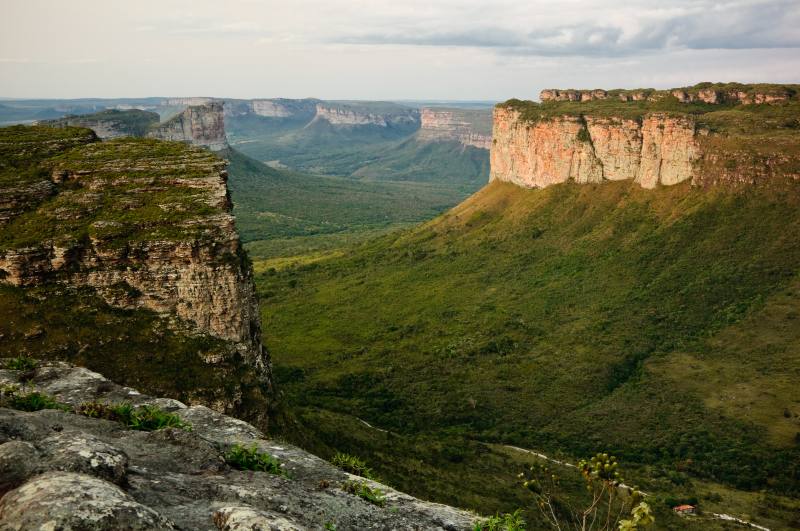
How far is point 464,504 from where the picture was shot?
3142 centimetres

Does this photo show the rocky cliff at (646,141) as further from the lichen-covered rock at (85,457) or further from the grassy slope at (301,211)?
the lichen-covered rock at (85,457)

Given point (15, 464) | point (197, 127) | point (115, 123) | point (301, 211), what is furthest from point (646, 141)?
point (197, 127)

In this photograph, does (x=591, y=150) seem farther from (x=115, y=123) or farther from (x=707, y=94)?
(x=115, y=123)

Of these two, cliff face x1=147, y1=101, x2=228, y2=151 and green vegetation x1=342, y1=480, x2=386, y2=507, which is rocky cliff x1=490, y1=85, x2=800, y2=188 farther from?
cliff face x1=147, y1=101, x2=228, y2=151

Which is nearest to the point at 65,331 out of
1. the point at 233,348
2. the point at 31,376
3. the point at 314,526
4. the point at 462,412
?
the point at 233,348

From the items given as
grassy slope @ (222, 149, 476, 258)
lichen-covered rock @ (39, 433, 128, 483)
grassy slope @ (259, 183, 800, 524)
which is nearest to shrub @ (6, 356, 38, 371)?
lichen-covered rock @ (39, 433, 128, 483)

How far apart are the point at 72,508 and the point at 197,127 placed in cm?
17677

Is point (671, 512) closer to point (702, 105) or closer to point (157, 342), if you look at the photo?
point (157, 342)

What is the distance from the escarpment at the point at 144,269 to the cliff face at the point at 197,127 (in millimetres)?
137028

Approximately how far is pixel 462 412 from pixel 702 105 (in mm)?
57926

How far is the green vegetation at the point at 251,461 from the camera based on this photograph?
1196 cm

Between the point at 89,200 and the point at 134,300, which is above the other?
the point at 89,200

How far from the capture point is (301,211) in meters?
160

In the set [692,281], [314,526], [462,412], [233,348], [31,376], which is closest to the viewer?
[314,526]
